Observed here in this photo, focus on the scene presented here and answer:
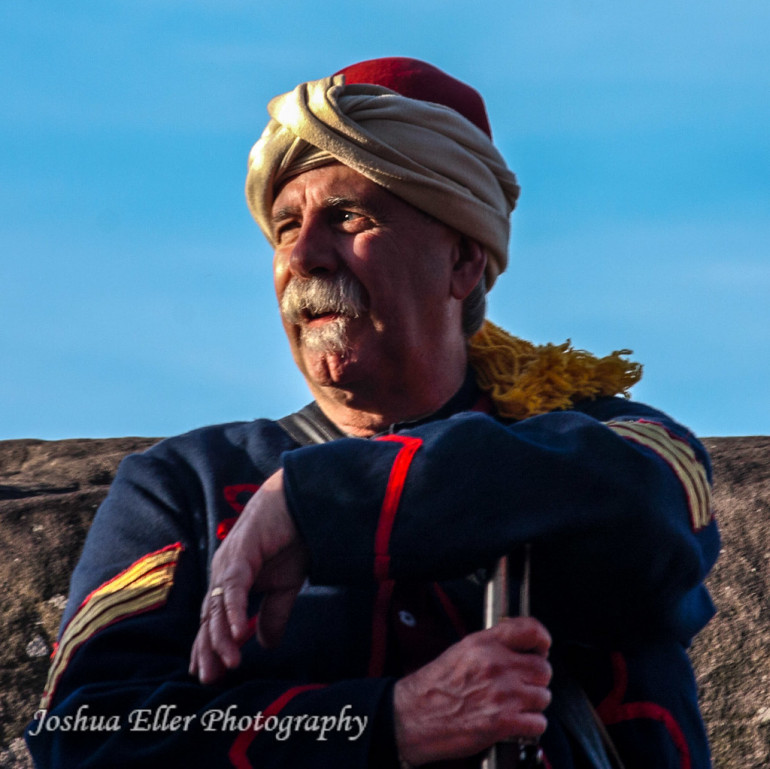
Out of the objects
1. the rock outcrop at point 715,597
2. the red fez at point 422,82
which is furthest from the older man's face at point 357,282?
the rock outcrop at point 715,597

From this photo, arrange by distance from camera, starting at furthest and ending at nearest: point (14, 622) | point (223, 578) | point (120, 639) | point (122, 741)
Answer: point (14, 622), point (120, 639), point (122, 741), point (223, 578)

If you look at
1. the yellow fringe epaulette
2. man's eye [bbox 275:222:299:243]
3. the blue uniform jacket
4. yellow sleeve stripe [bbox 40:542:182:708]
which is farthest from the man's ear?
yellow sleeve stripe [bbox 40:542:182:708]

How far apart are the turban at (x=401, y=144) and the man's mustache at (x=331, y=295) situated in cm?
27

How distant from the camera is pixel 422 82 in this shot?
3.41 metres

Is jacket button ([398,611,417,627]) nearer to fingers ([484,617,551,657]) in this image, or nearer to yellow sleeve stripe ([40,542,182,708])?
fingers ([484,617,551,657])

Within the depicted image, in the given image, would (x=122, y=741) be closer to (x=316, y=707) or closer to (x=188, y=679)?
(x=188, y=679)

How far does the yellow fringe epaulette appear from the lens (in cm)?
327

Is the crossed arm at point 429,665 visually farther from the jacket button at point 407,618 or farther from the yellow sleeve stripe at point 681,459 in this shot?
the yellow sleeve stripe at point 681,459

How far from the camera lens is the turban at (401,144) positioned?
314 cm

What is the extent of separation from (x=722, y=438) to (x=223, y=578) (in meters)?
3.46

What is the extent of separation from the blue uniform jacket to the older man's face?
1.36 ft

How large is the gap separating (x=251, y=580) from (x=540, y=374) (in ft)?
4.21

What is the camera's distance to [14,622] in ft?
14.2

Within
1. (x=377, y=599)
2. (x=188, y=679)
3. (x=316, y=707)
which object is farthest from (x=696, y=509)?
(x=188, y=679)
